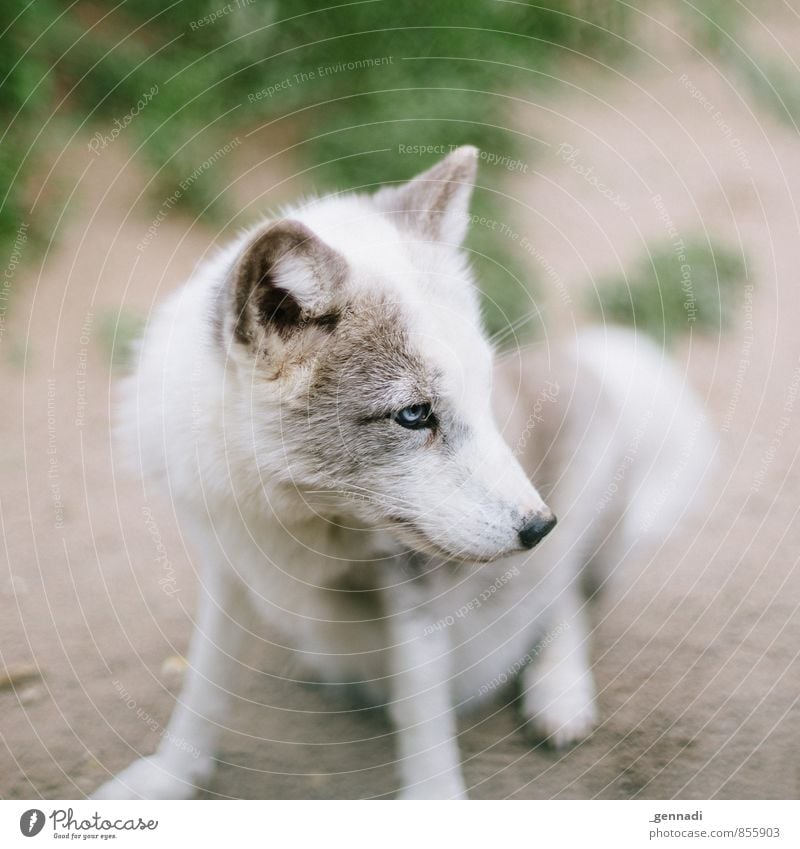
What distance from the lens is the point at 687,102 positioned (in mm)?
2080

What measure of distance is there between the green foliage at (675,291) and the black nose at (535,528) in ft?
3.05

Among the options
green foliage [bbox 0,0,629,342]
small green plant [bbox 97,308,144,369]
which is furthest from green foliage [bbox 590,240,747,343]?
small green plant [bbox 97,308,144,369]

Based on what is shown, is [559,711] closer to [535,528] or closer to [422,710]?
[422,710]

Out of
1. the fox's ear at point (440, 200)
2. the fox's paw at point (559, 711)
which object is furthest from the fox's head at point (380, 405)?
the fox's paw at point (559, 711)

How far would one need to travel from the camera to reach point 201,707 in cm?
137

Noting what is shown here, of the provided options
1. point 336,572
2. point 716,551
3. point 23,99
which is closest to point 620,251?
point 716,551

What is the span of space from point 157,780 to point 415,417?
2.25ft

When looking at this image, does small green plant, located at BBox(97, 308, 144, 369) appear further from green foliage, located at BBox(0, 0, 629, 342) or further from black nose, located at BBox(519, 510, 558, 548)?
black nose, located at BBox(519, 510, 558, 548)

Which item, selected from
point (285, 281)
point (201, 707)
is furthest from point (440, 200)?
point (201, 707)

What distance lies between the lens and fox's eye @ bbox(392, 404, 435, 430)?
1127mm

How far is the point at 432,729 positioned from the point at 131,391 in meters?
0.66

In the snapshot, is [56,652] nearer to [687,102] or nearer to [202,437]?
[202,437]

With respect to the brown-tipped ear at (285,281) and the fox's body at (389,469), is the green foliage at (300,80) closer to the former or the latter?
the fox's body at (389,469)

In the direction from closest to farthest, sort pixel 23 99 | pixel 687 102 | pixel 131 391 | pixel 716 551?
pixel 131 391 < pixel 716 551 < pixel 23 99 < pixel 687 102
